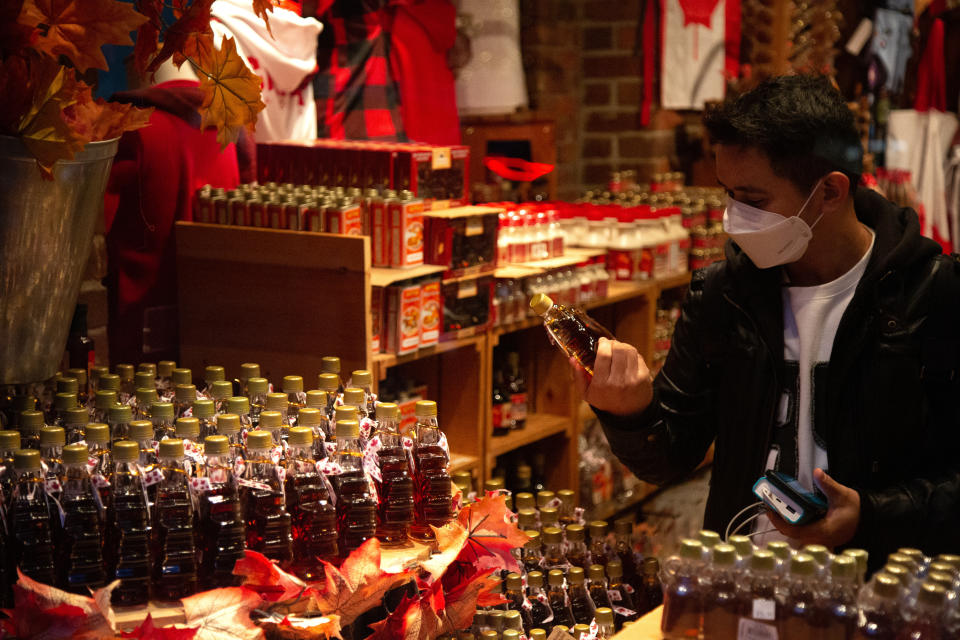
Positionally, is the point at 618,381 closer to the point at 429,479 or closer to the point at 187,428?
the point at 429,479

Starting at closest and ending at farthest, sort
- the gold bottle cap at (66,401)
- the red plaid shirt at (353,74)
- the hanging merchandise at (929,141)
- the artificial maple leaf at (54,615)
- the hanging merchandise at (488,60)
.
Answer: the artificial maple leaf at (54,615) → the gold bottle cap at (66,401) → the red plaid shirt at (353,74) → the hanging merchandise at (488,60) → the hanging merchandise at (929,141)

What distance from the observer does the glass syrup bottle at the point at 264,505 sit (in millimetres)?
1626

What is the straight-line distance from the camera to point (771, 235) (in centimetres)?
213

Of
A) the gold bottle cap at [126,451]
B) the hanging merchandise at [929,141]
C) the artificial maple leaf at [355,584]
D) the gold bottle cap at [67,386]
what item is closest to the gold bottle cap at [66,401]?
the gold bottle cap at [67,386]

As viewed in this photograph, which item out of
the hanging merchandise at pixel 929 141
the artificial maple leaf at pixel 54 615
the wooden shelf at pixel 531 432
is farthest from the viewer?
the hanging merchandise at pixel 929 141

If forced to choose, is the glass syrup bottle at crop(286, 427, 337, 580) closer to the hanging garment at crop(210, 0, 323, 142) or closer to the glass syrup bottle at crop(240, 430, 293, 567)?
the glass syrup bottle at crop(240, 430, 293, 567)

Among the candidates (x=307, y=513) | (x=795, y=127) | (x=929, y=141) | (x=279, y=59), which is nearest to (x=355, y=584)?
(x=307, y=513)

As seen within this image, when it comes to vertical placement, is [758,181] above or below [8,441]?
above

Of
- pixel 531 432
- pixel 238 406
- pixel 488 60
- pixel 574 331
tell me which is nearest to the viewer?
pixel 238 406

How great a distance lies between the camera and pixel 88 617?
1.43m

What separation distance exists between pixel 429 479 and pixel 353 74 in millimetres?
2627

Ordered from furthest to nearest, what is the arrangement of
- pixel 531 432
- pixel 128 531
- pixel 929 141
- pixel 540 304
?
pixel 929 141 → pixel 531 432 → pixel 540 304 → pixel 128 531

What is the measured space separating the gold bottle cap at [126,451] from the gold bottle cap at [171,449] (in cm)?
3

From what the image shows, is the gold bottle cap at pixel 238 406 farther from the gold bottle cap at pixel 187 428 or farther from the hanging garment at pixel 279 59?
the hanging garment at pixel 279 59
